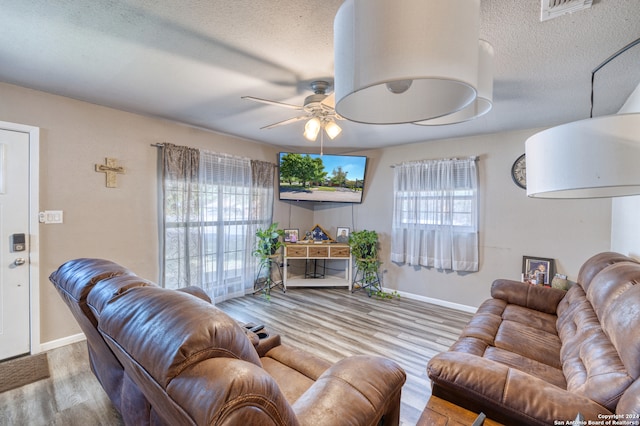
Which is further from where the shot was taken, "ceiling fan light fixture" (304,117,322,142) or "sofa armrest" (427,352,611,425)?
"ceiling fan light fixture" (304,117,322,142)

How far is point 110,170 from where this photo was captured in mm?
2955

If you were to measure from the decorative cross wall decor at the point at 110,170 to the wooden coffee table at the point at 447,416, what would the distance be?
345 cm

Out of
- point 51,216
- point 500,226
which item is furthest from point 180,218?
point 500,226

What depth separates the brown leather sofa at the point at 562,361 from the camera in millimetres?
1106

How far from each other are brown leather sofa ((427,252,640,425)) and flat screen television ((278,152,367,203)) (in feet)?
9.29

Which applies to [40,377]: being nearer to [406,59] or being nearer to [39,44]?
[39,44]

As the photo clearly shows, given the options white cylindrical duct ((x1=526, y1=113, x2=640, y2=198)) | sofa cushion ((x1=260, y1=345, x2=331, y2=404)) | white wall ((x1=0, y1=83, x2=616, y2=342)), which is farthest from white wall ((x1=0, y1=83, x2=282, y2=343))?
white cylindrical duct ((x1=526, y1=113, x2=640, y2=198))

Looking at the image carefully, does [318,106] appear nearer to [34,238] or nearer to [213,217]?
[213,217]

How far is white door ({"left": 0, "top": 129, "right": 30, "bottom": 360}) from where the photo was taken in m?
2.41

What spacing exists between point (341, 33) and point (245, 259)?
155 inches

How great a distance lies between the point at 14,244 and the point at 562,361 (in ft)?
14.3

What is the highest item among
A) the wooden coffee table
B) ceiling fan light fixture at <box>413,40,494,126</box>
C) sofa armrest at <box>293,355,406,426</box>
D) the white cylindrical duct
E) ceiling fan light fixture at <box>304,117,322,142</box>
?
ceiling fan light fixture at <box>304,117,322,142</box>

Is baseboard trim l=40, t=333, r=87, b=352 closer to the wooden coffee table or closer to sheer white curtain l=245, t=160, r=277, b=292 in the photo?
sheer white curtain l=245, t=160, r=277, b=292

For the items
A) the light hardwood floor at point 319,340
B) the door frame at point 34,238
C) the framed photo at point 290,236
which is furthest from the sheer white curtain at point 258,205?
the door frame at point 34,238
